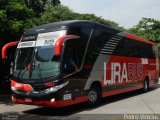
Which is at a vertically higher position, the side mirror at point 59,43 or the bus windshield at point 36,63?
the side mirror at point 59,43

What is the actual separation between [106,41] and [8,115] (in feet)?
17.5

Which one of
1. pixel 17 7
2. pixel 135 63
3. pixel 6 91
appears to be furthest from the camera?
pixel 6 91

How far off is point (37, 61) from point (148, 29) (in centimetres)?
3244

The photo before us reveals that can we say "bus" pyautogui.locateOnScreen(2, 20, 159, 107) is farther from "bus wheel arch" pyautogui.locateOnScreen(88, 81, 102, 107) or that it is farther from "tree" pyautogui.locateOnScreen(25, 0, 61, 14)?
"tree" pyautogui.locateOnScreen(25, 0, 61, 14)

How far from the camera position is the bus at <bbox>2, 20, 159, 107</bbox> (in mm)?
12031

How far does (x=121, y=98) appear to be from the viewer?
17125mm

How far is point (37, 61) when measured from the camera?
492 inches

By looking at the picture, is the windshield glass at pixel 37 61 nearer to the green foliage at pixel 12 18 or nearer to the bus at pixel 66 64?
the bus at pixel 66 64

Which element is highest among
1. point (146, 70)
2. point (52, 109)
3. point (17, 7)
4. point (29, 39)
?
point (17, 7)

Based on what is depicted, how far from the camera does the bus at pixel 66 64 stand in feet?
39.5

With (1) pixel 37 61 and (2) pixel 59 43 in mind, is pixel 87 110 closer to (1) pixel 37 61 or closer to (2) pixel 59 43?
(1) pixel 37 61

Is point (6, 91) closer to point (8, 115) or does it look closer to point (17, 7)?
point (17, 7)

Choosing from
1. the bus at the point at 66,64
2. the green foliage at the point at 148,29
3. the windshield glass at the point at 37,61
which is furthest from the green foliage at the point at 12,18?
the green foliage at the point at 148,29

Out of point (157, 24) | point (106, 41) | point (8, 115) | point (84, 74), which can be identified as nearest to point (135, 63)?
point (106, 41)
